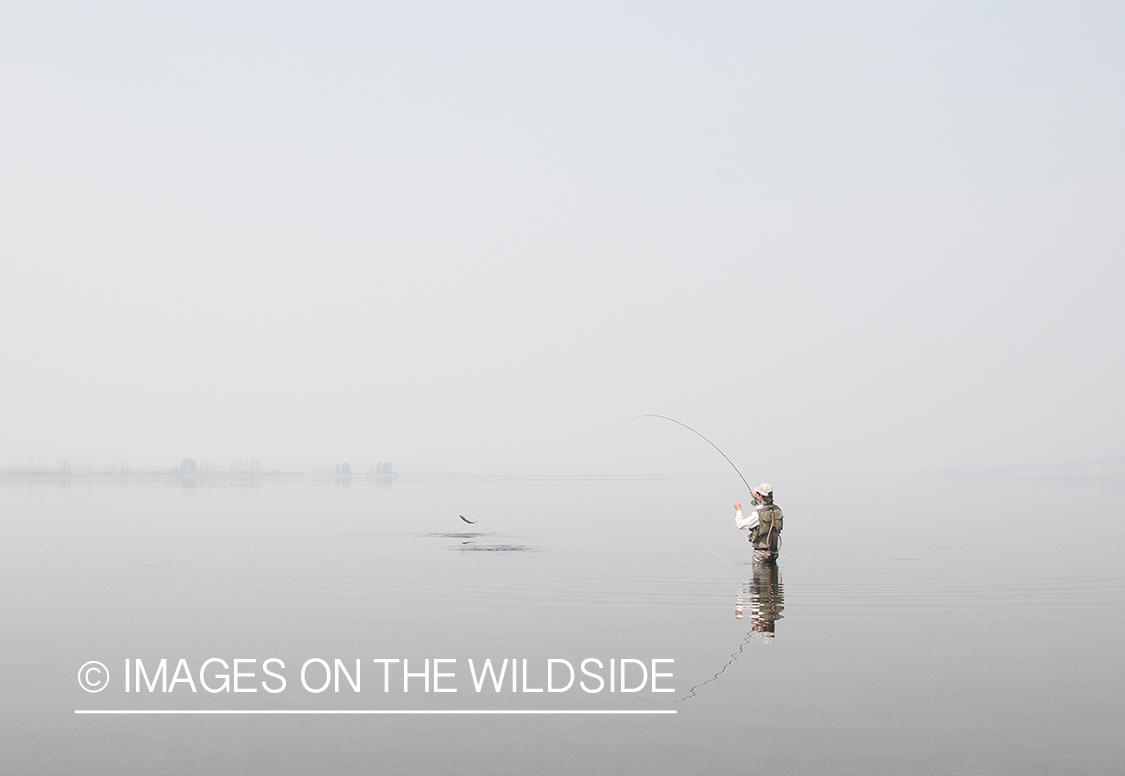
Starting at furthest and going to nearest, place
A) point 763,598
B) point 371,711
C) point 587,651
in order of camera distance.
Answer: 1. point 763,598
2. point 587,651
3. point 371,711

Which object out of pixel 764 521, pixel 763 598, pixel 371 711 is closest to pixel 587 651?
pixel 371 711

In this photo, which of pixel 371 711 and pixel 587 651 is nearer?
pixel 371 711

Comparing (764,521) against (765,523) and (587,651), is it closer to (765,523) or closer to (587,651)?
→ (765,523)

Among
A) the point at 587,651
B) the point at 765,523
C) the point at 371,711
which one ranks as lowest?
the point at 371,711

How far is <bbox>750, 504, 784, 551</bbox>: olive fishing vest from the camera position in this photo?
2162cm

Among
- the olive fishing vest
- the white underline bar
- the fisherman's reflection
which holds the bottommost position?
the white underline bar

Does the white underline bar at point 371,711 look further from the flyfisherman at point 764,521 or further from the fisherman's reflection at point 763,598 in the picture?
the flyfisherman at point 764,521

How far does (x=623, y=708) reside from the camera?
11.2 metres

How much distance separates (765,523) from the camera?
21719mm

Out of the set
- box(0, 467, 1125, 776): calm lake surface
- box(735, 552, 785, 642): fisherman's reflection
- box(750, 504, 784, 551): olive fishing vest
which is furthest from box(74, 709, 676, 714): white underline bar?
box(750, 504, 784, 551): olive fishing vest

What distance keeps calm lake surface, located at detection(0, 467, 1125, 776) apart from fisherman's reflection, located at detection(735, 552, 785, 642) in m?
0.10

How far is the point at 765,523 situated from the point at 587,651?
847 cm

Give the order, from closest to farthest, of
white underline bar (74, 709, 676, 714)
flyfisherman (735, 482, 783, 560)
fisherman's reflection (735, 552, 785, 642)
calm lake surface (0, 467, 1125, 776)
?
calm lake surface (0, 467, 1125, 776), white underline bar (74, 709, 676, 714), fisherman's reflection (735, 552, 785, 642), flyfisherman (735, 482, 783, 560)

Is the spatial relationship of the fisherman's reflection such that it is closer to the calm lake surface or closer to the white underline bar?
the calm lake surface
